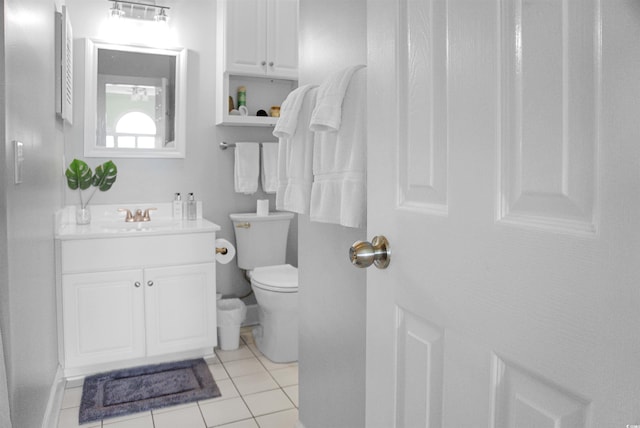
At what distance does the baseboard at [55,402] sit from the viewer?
190 cm

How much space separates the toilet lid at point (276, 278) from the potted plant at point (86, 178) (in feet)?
3.31

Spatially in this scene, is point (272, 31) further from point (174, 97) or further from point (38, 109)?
point (38, 109)

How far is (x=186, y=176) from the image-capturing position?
3.14m

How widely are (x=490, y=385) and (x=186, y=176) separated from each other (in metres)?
2.77

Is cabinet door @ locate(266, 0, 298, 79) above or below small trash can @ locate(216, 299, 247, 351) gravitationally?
above

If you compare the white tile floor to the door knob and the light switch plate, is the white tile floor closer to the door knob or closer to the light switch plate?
the light switch plate

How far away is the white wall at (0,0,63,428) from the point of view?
119cm

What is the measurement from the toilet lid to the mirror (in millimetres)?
952

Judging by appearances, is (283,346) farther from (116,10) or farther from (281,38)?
(116,10)

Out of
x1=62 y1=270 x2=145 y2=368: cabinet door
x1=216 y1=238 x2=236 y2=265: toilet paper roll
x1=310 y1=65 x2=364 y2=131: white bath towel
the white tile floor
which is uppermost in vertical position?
x1=310 y1=65 x2=364 y2=131: white bath towel

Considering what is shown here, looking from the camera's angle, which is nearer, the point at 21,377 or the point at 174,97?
the point at 21,377

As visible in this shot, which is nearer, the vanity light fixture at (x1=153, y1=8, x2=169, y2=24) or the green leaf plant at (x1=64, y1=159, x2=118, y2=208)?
the green leaf plant at (x1=64, y1=159, x2=118, y2=208)

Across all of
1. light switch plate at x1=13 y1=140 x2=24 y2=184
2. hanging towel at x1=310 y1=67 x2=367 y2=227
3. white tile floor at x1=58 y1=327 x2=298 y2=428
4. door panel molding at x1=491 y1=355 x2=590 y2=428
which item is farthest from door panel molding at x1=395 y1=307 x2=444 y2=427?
white tile floor at x1=58 y1=327 x2=298 y2=428

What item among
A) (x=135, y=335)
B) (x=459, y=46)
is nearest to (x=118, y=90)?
(x=135, y=335)
